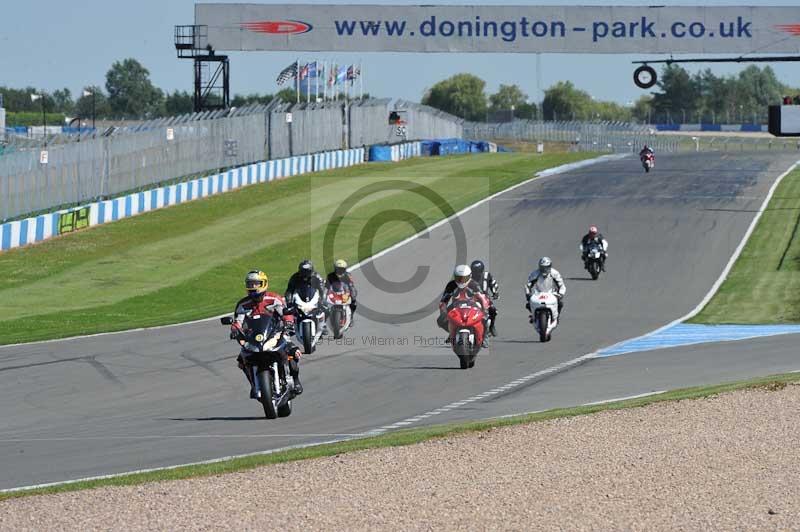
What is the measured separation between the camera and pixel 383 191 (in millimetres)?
58656

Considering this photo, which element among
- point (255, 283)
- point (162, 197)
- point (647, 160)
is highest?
point (647, 160)

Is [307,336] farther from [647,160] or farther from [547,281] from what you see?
[647,160]

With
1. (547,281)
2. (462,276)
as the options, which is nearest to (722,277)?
(547,281)

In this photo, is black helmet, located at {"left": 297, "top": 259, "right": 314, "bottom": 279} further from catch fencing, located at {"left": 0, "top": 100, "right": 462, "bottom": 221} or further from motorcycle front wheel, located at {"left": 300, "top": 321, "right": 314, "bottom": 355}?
catch fencing, located at {"left": 0, "top": 100, "right": 462, "bottom": 221}

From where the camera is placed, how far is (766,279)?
3531cm

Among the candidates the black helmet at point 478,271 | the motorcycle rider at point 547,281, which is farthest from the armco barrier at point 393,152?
the black helmet at point 478,271

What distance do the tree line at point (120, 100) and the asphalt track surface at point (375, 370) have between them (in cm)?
8418

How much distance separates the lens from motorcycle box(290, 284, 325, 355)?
74.6 feet

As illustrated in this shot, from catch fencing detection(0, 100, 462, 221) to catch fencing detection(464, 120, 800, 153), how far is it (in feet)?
79.5

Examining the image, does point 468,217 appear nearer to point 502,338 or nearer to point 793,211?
point 793,211

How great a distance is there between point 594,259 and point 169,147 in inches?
893

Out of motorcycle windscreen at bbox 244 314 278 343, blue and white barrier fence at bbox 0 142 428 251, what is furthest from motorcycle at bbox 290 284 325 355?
blue and white barrier fence at bbox 0 142 428 251

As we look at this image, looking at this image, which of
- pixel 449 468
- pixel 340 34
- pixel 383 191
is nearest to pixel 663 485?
pixel 449 468

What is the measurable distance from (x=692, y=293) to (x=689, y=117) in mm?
135165
